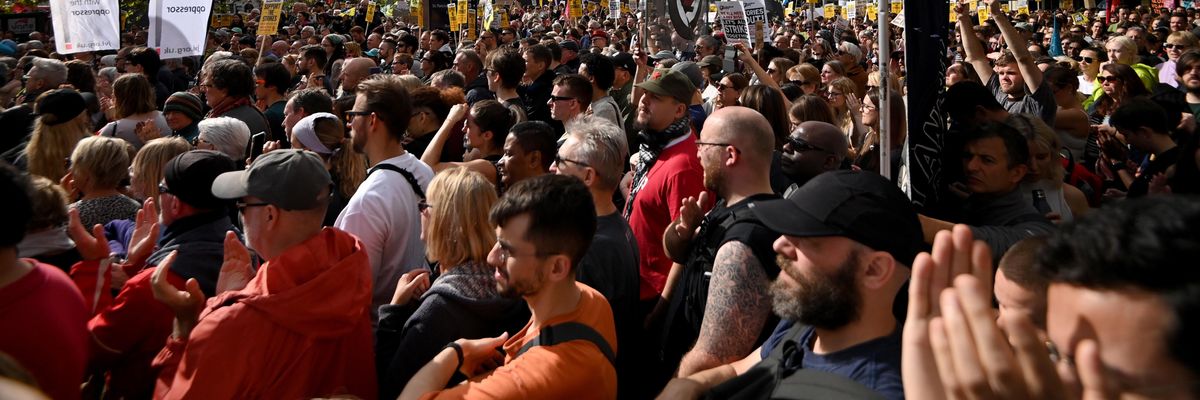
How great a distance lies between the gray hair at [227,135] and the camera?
5.68m

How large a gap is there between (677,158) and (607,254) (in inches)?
44.9

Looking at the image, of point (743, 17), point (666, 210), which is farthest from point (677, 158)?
point (743, 17)

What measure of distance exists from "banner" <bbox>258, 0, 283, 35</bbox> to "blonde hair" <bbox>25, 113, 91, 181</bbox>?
6.38 m

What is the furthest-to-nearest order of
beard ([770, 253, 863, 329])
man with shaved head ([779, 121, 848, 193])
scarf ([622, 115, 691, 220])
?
scarf ([622, 115, 691, 220]) < man with shaved head ([779, 121, 848, 193]) < beard ([770, 253, 863, 329])

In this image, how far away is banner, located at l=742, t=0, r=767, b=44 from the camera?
39.9ft

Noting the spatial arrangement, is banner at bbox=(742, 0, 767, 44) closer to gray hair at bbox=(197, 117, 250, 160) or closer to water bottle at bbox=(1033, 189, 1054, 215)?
gray hair at bbox=(197, 117, 250, 160)

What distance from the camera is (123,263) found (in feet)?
13.3

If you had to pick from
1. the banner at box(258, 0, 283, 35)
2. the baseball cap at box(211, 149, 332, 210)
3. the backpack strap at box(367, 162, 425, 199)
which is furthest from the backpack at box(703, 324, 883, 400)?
the banner at box(258, 0, 283, 35)

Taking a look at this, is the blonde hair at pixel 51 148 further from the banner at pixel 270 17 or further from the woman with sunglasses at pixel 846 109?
the banner at pixel 270 17

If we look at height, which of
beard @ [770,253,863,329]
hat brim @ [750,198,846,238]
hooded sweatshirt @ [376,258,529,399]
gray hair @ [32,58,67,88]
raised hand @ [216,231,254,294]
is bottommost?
hooded sweatshirt @ [376,258,529,399]

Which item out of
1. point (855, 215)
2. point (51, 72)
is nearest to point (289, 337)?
point (855, 215)

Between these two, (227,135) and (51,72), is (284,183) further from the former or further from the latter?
(51,72)

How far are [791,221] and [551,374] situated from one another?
0.79 m

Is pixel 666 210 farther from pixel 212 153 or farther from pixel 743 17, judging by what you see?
pixel 743 17
